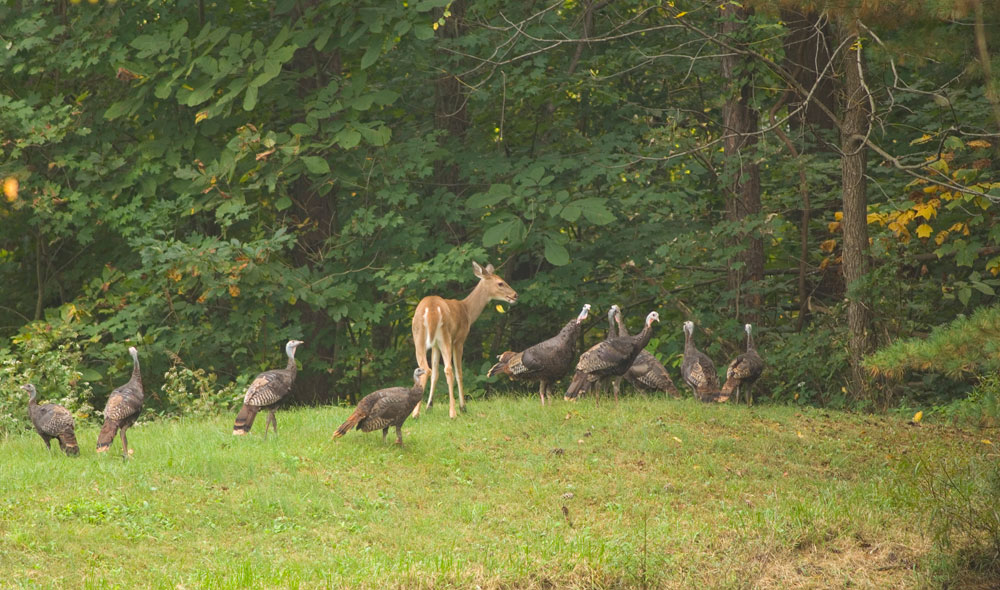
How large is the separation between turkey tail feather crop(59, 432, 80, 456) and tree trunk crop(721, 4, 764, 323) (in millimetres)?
9339

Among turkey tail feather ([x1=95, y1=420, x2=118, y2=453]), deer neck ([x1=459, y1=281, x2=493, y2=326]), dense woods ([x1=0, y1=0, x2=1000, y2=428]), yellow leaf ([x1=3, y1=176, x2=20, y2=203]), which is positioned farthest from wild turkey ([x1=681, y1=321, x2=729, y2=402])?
yellow leaf ([x1=3, y1=176, x2=20, y2=203])

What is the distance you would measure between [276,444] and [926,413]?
328 inches

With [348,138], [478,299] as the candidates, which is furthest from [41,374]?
[478,299]

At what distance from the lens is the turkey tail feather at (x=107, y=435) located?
35.2 feet

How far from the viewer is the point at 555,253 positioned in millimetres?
14977

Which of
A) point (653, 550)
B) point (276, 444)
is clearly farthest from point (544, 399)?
point (653, 550)

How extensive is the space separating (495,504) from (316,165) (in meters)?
7.31

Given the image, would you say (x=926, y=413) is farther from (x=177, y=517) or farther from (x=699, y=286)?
(x=177, y=517)

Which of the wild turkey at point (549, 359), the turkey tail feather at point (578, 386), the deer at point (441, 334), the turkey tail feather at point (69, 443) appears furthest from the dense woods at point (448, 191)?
the turkey tail feather at point (69, 443)

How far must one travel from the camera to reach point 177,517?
8.88 m

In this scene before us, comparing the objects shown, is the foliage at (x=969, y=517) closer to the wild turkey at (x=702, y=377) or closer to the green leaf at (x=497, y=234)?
the wild turkey at (x=702, y=377)

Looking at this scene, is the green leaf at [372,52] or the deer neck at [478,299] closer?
the deer neck at [478,299]

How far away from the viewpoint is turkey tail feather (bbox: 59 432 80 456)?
1088 centimetres

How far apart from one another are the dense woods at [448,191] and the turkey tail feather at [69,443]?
288 cm
